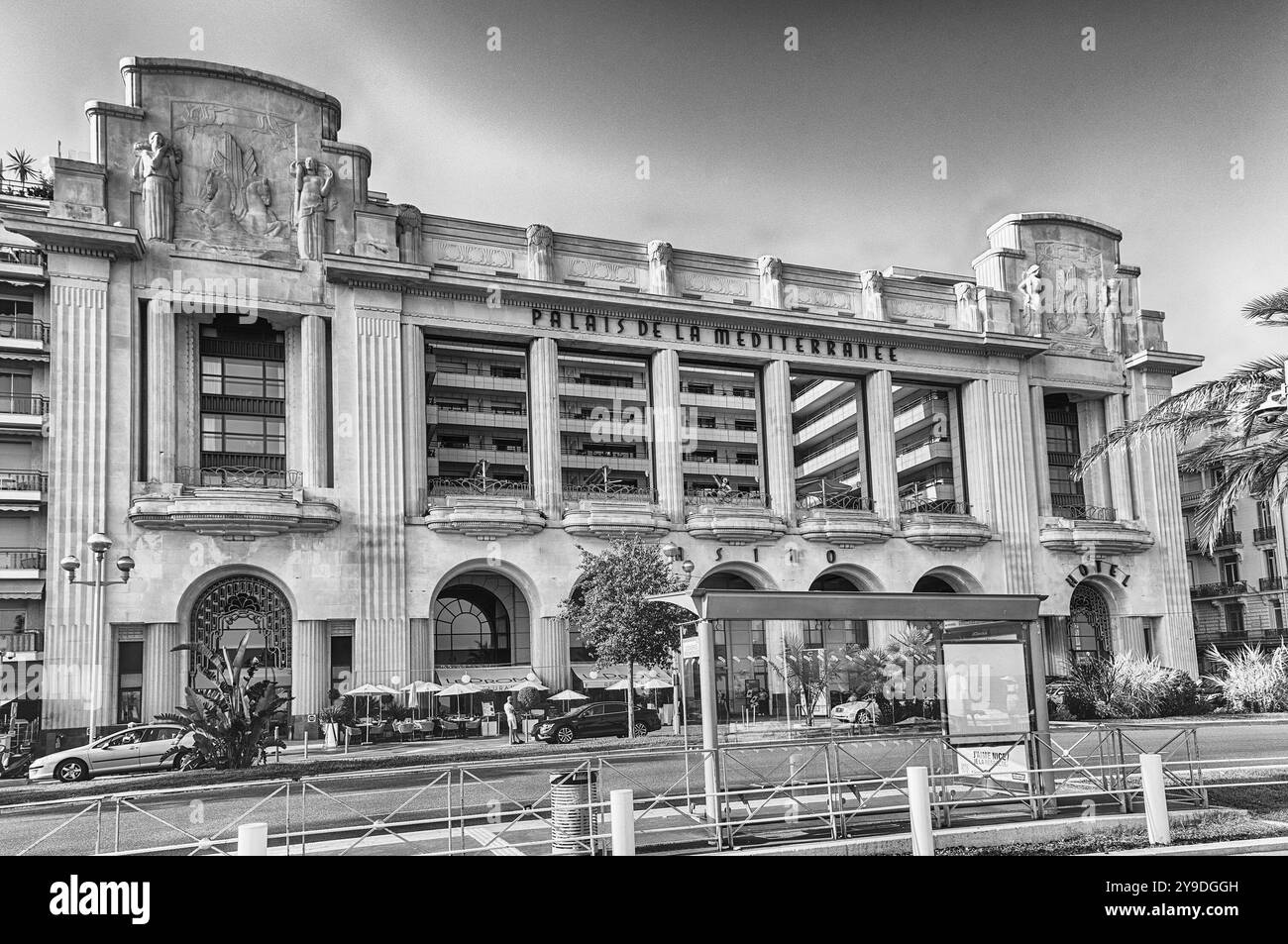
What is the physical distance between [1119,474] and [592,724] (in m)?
34.6

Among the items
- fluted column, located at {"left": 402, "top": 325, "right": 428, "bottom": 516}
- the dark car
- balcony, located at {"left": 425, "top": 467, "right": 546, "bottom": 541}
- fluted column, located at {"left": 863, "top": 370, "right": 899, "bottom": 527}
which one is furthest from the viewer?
fluted column, located at {"left": 863, "top": 370, "right": 899, "bottom": 527}

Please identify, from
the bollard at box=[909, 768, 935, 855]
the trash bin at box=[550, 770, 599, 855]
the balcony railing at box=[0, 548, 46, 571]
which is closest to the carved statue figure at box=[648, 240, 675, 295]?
the balcony railing at box=[0, 548, 46, 571]

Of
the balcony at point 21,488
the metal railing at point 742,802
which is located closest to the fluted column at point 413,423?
the balcony at point 21,488

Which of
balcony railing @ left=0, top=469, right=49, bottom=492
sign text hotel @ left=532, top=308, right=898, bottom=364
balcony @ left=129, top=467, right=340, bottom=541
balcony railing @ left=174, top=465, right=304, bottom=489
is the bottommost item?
balcony @ left=129, top=467, right=340, bottom=541

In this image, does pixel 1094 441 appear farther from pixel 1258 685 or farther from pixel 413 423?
pixel 413 423

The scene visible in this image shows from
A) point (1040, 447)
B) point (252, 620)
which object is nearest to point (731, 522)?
point (1040, 447)

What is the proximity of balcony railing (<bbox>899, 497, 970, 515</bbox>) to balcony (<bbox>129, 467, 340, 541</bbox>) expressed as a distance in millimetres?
27217

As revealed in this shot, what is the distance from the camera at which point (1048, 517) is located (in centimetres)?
5478

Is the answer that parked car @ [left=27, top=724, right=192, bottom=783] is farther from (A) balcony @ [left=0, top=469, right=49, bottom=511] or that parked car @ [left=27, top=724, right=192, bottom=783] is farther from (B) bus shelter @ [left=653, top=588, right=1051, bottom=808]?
(B) bus shelter @ [left=653, top=588, right=1051, bottom=808]

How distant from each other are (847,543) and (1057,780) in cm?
3174

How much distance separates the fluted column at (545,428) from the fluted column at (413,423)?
15.2ft

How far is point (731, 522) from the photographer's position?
47562mm

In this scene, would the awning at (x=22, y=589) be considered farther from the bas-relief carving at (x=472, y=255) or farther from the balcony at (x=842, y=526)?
the balcony at (x=842, y=526)

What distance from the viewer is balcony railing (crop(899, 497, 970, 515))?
5420cm
